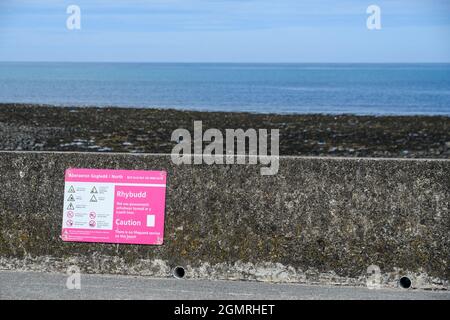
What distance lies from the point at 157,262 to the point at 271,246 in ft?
3.30

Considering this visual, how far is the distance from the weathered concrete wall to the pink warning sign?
0.07 metres

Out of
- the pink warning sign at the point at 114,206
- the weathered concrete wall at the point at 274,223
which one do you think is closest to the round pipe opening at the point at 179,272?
the weathered concrete wall at the point at 274,223

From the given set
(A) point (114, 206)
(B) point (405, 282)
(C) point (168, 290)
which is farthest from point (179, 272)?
(B) point (405, 282)

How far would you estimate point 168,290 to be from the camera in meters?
6.08

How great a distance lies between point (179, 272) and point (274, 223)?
3.07 feet

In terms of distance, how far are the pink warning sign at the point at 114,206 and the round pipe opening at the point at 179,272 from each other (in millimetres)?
277

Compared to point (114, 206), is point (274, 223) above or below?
below

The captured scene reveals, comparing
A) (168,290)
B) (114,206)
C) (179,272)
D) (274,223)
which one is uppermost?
(114,206)

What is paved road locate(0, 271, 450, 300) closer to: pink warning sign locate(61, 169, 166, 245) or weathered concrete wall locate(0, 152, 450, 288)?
weathered concrete wall locate(0, 152, 450, 288)

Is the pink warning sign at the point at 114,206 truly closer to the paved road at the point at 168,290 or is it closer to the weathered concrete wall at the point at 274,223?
the weathered concrete wall at the point at 274,223

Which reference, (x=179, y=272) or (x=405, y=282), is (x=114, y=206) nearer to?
(x=179, y=272)

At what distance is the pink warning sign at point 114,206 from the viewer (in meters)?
6.62
